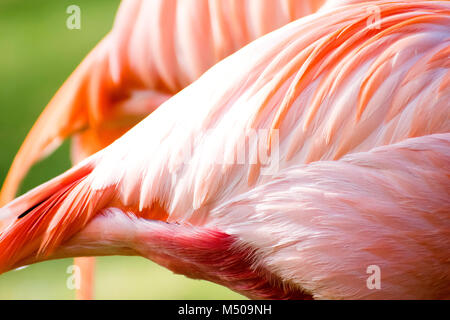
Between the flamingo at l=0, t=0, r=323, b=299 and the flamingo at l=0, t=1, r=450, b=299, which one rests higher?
the flamingo at l=0, t=0, r=323, b=299

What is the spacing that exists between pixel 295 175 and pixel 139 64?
1.30 ft

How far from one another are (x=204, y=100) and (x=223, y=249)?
287mm

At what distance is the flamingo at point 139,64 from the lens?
1141mm

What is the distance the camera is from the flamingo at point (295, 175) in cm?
103

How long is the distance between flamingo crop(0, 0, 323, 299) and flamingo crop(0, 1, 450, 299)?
5 cm

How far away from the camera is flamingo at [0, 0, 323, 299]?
3.74ft

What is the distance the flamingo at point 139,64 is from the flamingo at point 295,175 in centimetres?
5

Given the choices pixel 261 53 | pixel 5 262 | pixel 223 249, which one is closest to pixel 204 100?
pixel 261 53

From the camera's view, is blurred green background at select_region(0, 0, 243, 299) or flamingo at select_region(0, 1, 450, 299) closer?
flamingo at select_region(0, 1, 450, 299)

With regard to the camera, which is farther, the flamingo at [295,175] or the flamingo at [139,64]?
the flamingo at [139,64]

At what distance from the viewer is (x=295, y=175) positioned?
A: 1.05 metres

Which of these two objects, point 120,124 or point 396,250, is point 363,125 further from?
point 120,124

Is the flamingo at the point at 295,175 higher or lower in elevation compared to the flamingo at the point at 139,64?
lower

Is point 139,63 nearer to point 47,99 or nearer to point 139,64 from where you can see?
point 139,64
